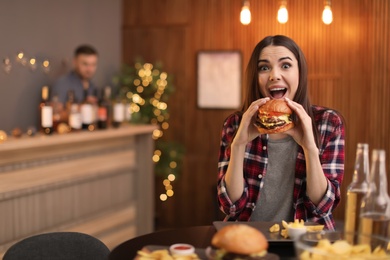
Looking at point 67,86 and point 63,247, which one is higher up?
point 67,86

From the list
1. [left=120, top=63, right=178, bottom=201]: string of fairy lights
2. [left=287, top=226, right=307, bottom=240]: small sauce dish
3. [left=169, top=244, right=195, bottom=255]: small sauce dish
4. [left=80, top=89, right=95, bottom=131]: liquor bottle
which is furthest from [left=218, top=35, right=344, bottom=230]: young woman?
[left=120, top=63, right=178, bottom=201]: string of fairy lights

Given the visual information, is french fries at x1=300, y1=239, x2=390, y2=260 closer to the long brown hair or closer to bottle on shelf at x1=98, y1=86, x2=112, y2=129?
the long brown hair

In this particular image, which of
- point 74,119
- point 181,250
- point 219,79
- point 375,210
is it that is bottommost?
point 181,250

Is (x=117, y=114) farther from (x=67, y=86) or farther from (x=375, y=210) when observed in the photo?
(x=375, y=210)

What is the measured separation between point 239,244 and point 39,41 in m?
4.50

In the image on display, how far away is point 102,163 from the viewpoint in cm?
522

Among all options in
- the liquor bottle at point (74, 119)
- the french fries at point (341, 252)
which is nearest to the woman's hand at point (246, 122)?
the french fries at point (341, 252)

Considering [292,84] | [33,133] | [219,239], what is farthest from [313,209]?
[33,133]

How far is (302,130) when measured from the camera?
Answer: 8.00 ft

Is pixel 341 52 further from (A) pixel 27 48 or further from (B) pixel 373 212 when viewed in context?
(B) pixel 373 212

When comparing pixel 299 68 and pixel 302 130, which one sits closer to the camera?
pixel 302 130

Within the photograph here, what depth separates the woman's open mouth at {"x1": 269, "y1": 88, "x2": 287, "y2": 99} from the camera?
2.51m

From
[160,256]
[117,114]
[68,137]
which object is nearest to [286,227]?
[160,256]

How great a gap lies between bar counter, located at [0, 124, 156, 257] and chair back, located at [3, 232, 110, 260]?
171cm
